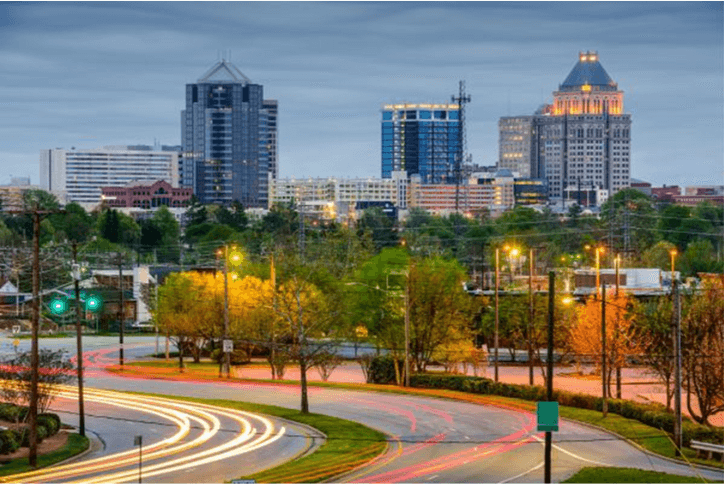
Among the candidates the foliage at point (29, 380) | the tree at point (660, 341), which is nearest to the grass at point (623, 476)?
the tree at point (660, 341)

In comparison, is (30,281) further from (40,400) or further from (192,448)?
(192,448)

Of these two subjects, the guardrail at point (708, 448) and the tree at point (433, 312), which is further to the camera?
the tree at point (433, 312)

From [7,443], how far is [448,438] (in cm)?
1694

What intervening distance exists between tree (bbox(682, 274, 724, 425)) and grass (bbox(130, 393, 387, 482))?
12.9 metres

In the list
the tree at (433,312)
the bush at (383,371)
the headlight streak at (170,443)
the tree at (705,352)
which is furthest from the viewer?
the tree at (433,312)

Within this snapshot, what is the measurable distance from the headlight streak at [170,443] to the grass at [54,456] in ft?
2.47

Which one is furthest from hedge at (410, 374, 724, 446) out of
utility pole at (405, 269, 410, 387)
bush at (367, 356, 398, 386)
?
bush at (367, 356, 398, 386)

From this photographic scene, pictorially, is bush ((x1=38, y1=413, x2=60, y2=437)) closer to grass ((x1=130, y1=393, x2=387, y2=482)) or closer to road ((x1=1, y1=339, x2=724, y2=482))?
road ((x1=1, y1=339, x2=724, y2=482))

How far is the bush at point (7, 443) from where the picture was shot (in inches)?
2009

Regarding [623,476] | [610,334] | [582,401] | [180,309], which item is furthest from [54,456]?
[180,309]

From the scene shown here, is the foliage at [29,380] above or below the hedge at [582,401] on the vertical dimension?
above

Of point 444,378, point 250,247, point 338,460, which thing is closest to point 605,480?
point 338,460

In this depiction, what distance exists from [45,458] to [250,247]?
138 meters

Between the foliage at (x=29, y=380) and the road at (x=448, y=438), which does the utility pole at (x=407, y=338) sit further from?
the foliage at (x=29, y=380)
